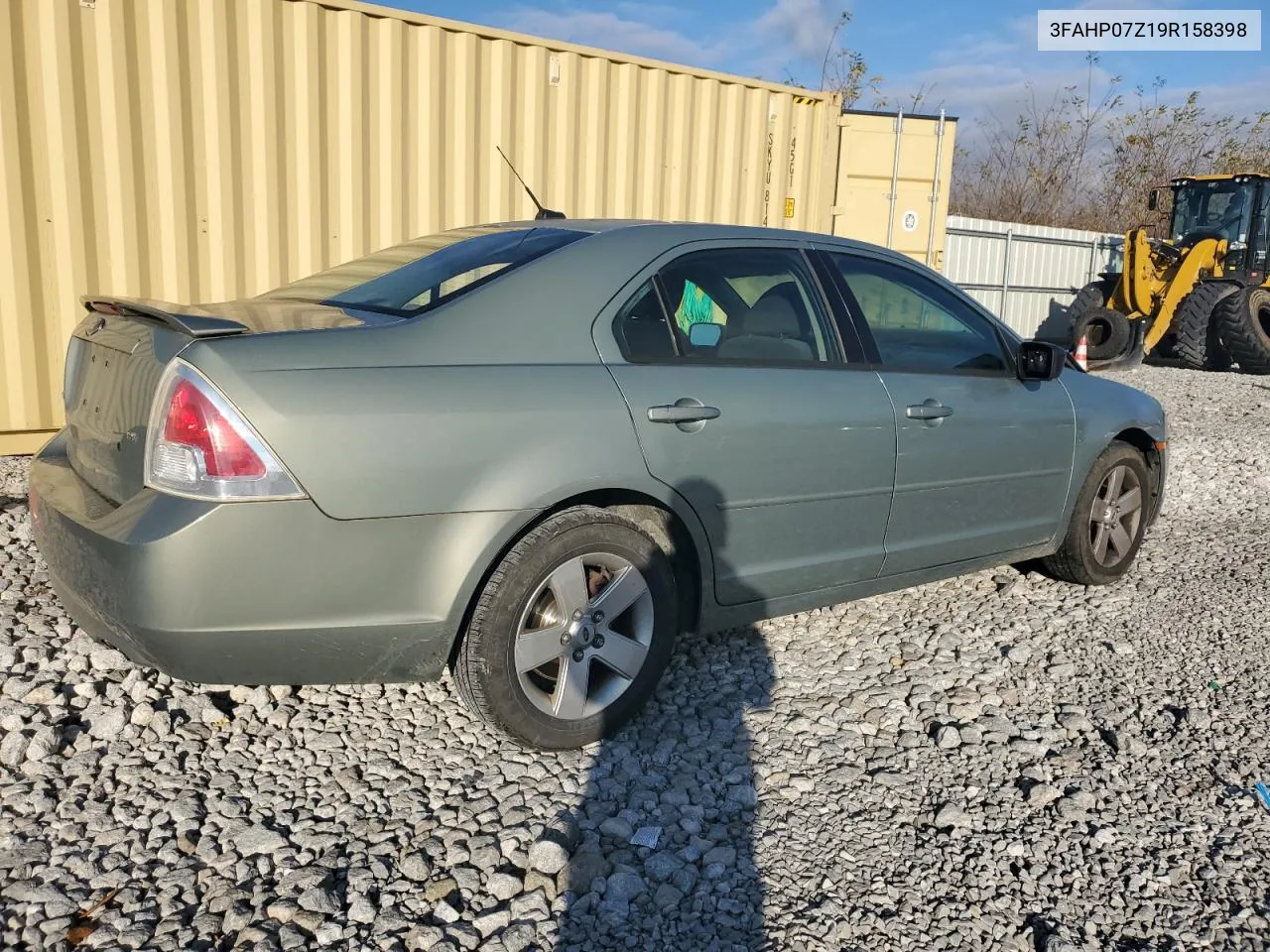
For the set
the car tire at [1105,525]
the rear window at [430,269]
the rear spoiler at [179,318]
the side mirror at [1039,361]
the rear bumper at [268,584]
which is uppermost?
the rear window at [430,269]

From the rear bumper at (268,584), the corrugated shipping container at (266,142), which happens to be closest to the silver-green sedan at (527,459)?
the rear bumper at (268,584)

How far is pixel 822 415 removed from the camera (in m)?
3.48

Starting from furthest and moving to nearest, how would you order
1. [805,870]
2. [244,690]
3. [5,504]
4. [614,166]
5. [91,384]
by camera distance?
[614,166] → [5,504] → [244,690] → [91,384] → [805,870]

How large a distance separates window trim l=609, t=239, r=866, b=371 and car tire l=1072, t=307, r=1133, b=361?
1161 centimetres

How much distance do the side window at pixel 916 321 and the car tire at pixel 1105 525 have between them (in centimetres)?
88

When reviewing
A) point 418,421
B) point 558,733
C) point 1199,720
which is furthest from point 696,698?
point 1199,720

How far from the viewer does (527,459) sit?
283 centimetres

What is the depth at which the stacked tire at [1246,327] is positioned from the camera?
1411cm

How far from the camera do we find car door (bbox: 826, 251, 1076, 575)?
3.81 metres

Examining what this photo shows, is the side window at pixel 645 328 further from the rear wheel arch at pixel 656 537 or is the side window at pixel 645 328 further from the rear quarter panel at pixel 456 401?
the rear wheel arch at pixel 656 537

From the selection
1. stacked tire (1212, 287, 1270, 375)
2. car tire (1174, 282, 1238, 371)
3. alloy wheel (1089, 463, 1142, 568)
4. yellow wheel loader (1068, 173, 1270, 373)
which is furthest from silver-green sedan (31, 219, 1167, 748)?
car tire (1174, 282, 1238, 371)

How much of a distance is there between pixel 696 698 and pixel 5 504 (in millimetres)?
3575

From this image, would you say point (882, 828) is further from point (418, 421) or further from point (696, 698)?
point (418, 421)

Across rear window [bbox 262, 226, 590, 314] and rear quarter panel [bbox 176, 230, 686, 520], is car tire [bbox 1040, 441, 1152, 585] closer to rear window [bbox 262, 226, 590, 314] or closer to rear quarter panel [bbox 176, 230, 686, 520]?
rear quarter panel [bbox 176, 230, 686, 520]
